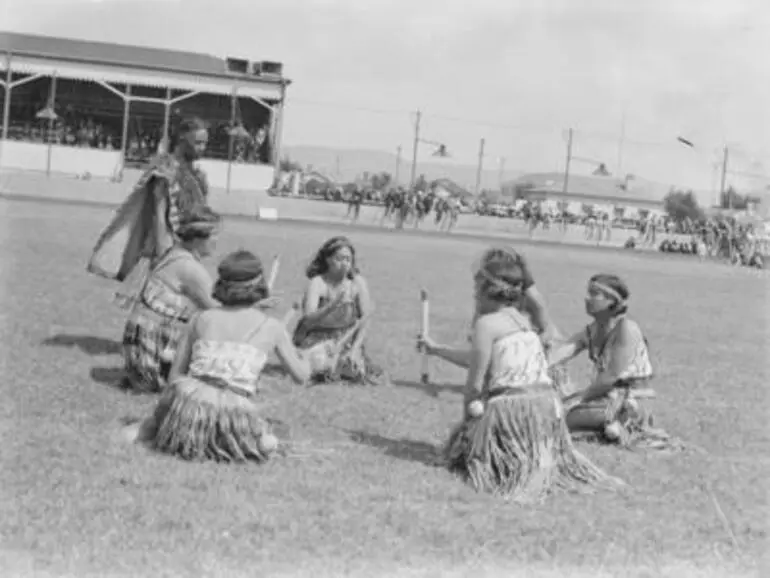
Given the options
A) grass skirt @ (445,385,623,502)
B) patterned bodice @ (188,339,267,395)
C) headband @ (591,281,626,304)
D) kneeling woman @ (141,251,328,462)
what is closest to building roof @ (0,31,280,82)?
headband @ (591,281,626,304)

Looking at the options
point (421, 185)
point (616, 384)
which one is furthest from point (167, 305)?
point (421, 185)

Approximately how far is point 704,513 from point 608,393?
5.52ft

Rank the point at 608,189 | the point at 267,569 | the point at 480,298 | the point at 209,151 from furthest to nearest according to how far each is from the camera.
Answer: the point at 608,189 → the point at 209,151 → the point at 480,298 → the point at 267,569

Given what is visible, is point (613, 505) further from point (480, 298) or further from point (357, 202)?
point (357, 202)

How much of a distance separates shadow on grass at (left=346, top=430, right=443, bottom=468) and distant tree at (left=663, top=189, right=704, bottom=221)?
117 m

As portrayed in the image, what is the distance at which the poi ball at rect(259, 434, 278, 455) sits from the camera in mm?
6059

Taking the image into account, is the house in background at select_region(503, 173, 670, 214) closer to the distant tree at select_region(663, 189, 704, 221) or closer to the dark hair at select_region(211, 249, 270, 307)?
the distant tree at select_region(663, 189, 704, 221)

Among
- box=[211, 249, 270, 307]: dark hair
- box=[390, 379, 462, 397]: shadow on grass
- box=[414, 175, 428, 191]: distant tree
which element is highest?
box=[414, 175, 428, 191]: distant tree

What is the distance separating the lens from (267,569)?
444 cm

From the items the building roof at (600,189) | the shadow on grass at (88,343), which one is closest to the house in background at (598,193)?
the building roof at (600,189)

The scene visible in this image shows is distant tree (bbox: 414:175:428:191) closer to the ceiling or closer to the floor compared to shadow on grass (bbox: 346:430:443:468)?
closer to the ceiling

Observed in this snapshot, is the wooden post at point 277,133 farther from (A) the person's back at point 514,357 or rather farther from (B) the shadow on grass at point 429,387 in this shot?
(A) the person's back at point 514,357

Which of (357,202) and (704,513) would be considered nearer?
(704,513)

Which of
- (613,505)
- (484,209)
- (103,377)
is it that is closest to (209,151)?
(484,209)
